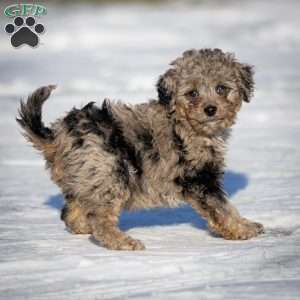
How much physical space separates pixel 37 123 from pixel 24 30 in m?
5.15

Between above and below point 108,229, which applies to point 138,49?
above

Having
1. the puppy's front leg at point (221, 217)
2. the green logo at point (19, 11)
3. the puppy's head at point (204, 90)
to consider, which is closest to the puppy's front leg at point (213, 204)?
the puppy's front leg at point (221, 217)

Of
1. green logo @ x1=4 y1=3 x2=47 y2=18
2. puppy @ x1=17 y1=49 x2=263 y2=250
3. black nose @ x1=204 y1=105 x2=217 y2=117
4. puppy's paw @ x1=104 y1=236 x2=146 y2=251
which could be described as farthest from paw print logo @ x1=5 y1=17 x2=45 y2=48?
puppy's paw @ x1=104 y1=236 x2=146 y2=251

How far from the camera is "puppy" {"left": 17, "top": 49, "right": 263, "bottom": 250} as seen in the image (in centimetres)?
621

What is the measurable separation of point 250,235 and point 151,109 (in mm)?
1380

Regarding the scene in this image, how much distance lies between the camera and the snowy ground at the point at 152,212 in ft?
16.7

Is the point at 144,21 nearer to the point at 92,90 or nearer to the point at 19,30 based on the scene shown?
the point at 92,90

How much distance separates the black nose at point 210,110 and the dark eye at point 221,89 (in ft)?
0.63

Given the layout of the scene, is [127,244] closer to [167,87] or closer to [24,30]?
[167,87]

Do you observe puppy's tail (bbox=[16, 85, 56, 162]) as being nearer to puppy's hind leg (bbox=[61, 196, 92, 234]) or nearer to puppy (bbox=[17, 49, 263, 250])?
puppy (bbox=[17, 49, 263, 250])

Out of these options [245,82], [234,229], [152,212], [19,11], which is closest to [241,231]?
[234,229]

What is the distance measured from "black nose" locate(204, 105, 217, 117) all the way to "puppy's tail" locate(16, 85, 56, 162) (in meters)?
1.28

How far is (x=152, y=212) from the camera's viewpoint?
25.5 feet

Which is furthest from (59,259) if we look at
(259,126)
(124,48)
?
(124,48)
